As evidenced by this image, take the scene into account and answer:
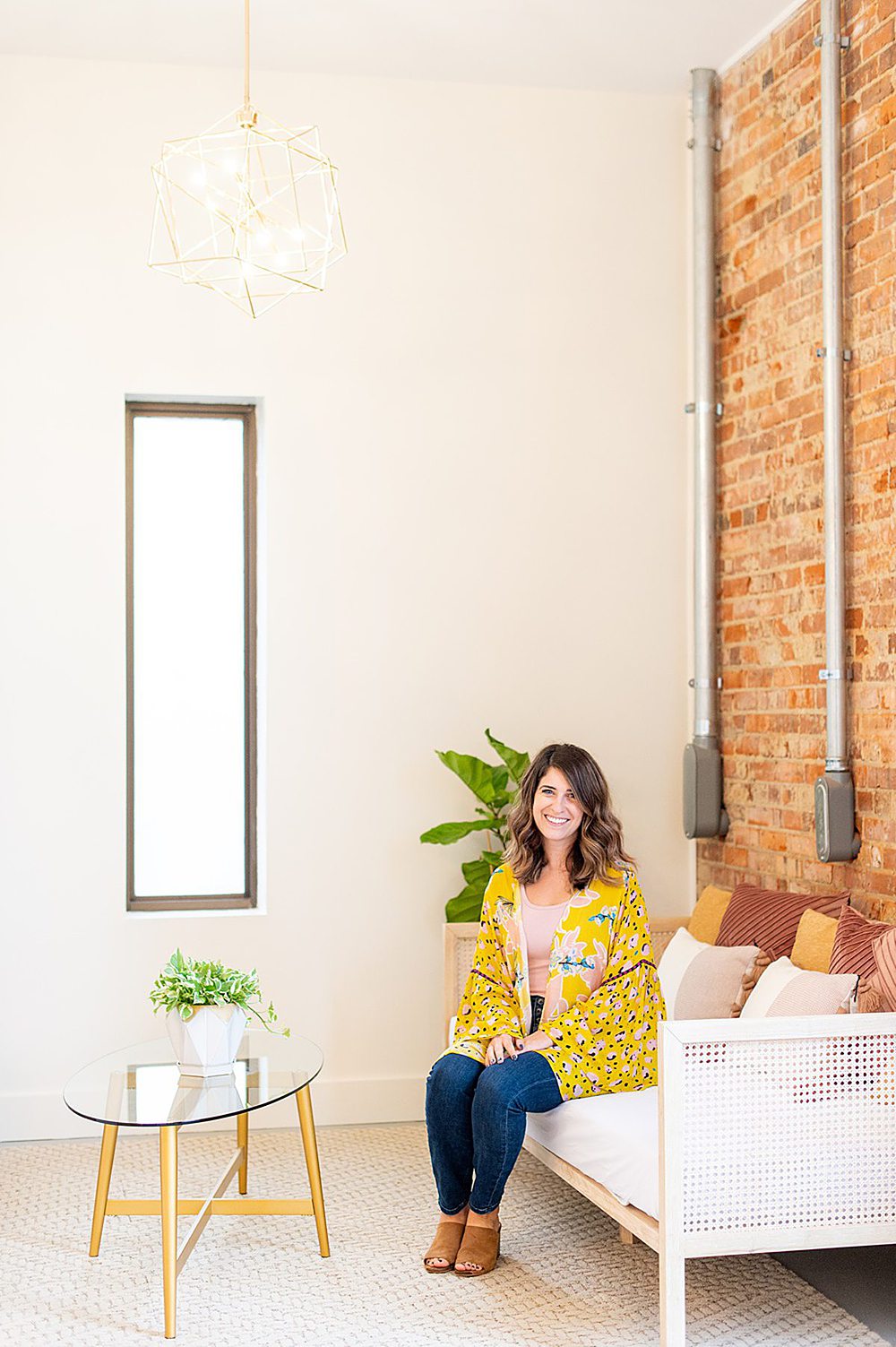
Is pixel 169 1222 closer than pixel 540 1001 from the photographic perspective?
Yes

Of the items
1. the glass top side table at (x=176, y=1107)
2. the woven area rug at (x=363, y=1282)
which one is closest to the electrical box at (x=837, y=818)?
the woven area rug at (x=363, y=1282)

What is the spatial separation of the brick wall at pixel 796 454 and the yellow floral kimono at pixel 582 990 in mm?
650

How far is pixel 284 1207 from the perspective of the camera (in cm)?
316

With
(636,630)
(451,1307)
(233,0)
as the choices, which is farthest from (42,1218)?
(233,0)

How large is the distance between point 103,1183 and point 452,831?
4.86 feet

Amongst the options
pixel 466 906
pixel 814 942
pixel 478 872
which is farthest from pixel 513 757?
pixel 814 942

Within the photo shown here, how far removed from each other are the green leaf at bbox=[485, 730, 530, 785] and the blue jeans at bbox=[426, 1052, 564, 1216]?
1202mm

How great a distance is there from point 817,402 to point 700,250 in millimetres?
867

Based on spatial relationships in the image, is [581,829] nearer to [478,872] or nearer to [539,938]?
[539,938]

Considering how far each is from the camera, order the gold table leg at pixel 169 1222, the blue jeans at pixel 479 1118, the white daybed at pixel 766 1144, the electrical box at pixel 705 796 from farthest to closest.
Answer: the electrical box at pixel 705 796, the blue jeans at pixel 479 1118, the gold table leg at pixel 169 1222, the white daybed at pixel 766 1144

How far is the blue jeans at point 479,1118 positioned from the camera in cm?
303

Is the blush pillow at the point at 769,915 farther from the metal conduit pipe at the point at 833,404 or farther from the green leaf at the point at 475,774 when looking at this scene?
the green leaf at the point at 475,774

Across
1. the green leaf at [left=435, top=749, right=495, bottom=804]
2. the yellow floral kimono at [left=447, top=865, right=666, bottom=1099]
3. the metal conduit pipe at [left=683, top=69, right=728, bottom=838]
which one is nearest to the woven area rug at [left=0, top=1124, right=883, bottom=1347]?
the yellow floral kimono at [left=447, top=865, right=666, bottom=1099]

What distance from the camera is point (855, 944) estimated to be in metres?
3.19
